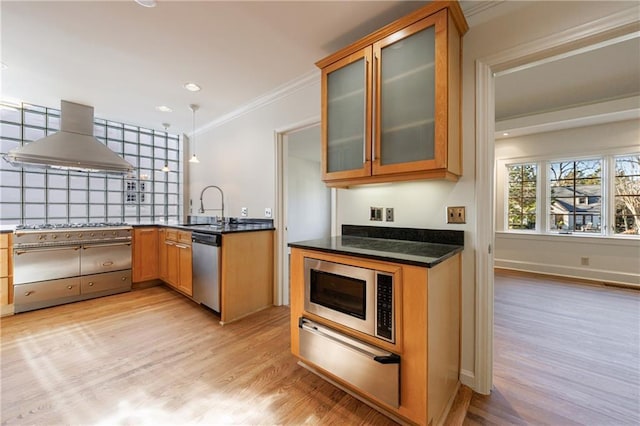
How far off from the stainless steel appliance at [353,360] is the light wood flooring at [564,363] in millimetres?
547

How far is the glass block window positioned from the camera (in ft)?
11.7

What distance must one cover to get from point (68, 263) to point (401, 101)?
4.21 m

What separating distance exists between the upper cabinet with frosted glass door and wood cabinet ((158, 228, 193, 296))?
2279mm

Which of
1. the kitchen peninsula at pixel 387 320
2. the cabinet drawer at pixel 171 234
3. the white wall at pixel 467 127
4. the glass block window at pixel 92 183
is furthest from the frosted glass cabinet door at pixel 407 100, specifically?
the glass block window at pixel 92 183

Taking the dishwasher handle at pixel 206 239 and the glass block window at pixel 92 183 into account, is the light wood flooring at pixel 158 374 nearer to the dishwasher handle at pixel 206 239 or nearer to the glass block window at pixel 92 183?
the dishwasher handle at pixel 206 239

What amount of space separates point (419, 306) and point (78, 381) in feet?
7.65

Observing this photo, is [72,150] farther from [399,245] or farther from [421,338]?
[421,338]

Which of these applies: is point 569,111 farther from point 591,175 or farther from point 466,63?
point 466,63

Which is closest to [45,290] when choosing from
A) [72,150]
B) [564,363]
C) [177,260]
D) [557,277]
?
[177,260]

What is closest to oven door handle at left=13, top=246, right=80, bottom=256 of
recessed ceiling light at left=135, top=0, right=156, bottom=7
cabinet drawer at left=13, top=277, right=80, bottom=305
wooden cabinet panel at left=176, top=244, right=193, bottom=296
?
cabinet drawer at left=13, top=277, right=80, bottom=305

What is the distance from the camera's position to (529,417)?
1.48 m

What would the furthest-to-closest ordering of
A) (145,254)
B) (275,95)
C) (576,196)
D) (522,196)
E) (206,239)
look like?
(522,196)
(576,196)
(145,254)
(275,95)
(206,239)

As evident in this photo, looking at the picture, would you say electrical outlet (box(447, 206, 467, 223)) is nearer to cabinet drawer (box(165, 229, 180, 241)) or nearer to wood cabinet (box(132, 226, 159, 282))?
cabinet drawer (box(165, 229, 180, 241))

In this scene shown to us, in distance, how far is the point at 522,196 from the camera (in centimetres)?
500
